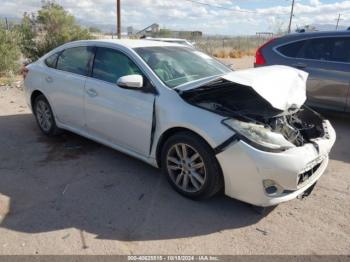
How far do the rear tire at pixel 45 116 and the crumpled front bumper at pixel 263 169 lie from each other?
323 cm

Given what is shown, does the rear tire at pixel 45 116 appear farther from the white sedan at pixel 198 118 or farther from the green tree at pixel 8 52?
the green tree at pixel 8 52

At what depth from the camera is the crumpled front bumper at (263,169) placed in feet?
9.99

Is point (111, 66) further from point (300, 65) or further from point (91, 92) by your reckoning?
point (300, 65)

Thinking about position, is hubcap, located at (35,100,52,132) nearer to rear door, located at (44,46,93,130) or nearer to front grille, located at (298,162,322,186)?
rear door, located at (44,46,93,130)

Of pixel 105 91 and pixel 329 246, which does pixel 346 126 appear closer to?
pixel 329 246

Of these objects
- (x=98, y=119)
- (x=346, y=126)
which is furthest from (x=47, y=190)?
(x=346, y=126)

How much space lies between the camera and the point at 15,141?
18.1 ft

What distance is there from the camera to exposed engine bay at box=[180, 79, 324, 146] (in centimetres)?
339

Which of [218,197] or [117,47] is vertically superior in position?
[117,47]

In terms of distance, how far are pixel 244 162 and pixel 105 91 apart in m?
2.04

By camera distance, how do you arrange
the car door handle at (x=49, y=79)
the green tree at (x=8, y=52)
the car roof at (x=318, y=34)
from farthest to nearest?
the green tree at (x=8, y=52) < the car roof at (x=318, y=34) < the car door handle at (x=49, y=79)

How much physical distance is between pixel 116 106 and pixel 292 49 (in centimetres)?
401

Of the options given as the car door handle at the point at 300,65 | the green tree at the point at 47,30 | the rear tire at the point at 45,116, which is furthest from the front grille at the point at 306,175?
the green tree at the point at 47,30

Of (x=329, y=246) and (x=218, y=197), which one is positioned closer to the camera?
(x=329, y=246)
